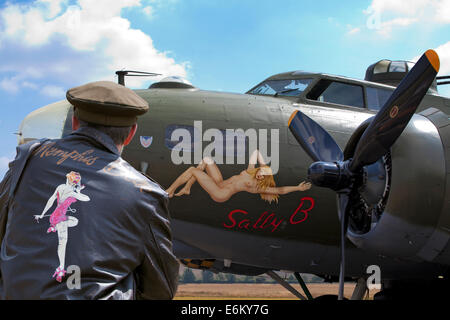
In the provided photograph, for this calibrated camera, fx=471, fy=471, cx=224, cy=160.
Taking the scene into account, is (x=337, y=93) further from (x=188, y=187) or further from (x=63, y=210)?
(x=63, y=210)

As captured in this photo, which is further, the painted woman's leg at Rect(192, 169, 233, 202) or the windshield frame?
the windshield frame

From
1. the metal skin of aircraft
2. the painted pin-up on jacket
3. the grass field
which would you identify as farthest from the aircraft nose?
the grass field

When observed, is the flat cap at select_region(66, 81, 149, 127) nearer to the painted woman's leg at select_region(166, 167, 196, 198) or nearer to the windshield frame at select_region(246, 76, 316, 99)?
the painted woman's leg at select_region(166, 167, 196, 198)

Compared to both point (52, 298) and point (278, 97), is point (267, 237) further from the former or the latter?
point (52, 298)

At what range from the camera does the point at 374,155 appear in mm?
5426

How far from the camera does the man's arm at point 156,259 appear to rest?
6.01 feet

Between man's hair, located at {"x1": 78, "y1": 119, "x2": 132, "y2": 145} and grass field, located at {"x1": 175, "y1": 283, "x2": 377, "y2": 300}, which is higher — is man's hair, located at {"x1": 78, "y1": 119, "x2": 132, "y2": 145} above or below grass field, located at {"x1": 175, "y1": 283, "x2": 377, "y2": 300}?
above

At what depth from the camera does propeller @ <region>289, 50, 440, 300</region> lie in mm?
4992

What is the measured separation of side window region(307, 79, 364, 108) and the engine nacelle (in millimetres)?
2727

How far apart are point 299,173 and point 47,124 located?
3655 millimetres

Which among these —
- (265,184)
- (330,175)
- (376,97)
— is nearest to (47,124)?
(265,184)

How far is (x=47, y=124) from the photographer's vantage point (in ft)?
21.5

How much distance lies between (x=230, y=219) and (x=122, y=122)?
475 cm
